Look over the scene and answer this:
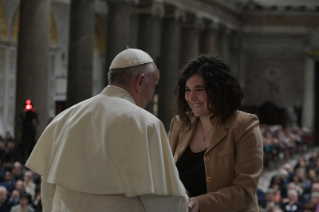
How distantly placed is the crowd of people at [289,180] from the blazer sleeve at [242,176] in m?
6.38

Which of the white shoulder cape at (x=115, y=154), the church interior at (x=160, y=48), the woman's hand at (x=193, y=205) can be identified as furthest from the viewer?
the church interior at (x=160, y=48)

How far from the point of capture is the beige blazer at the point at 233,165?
325 centimetres

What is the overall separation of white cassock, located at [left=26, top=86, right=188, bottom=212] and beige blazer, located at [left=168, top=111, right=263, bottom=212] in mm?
407

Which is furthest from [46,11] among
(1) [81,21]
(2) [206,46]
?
(2) [206,46]

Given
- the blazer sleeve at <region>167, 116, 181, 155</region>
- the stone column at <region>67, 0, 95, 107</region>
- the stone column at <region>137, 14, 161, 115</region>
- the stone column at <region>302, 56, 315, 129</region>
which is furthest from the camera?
the stone column at <region>302, 56, 315, 129</region>

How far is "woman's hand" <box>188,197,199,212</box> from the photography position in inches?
125

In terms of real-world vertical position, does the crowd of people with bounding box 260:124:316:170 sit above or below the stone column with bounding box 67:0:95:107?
below

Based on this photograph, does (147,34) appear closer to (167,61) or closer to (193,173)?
(167,61)

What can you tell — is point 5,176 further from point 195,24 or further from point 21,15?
point 195,24

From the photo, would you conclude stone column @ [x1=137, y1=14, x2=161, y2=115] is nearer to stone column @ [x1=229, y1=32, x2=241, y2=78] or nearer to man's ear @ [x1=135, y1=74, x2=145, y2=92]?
stone column @ [x1=229, y1=32, x2=241, y2=78]

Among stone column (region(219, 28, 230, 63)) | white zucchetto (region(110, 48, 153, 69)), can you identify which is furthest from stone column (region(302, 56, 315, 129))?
white zucchetto (region(110, 48, 153, 69))

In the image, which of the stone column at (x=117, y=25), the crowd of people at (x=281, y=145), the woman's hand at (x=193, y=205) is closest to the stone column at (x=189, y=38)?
the crowd of people at (x=281, y=145)

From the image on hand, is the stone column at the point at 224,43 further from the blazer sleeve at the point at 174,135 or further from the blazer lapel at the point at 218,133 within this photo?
the blazer lapel at the point at 218,133

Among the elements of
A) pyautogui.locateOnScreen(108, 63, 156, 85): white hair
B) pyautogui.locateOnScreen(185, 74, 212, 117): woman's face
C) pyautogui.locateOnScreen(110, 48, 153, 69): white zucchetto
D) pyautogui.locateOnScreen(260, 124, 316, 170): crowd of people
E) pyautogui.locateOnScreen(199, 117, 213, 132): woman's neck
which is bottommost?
pyautogui.locateOnScreen(260, 124, 316, 170): crowd of people
